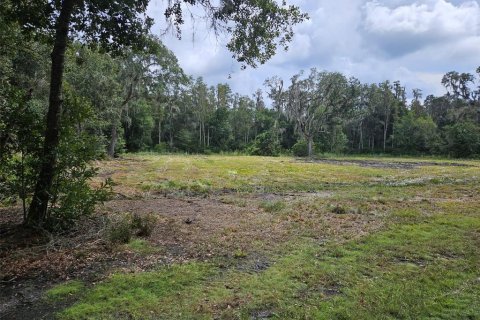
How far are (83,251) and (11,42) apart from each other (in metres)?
7.24

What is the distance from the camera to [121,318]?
473 cm

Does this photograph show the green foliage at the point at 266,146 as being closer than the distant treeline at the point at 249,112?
No

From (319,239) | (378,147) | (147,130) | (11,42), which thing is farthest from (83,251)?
(378,147)

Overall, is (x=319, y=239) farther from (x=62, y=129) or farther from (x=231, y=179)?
(x=231, y=179)

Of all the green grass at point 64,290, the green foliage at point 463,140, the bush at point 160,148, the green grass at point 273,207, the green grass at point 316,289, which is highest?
the green foliage at point 463,140

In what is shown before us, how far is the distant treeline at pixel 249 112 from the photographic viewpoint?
3675cm

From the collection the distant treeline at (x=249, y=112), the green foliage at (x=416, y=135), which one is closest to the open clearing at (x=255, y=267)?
the distant treeline at (x=249, y=112)

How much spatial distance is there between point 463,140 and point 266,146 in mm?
29967

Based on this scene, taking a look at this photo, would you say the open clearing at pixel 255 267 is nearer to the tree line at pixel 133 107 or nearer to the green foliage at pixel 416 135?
the tree line at pixel 133 107

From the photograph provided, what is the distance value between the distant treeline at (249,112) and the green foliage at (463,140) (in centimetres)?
13

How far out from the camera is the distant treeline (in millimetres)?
36750

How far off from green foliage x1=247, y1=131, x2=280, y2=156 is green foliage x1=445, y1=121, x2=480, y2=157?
27.1 m

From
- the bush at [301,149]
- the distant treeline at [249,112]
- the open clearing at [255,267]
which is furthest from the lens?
the bush at [301,149]

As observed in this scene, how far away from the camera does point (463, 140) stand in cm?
5812
